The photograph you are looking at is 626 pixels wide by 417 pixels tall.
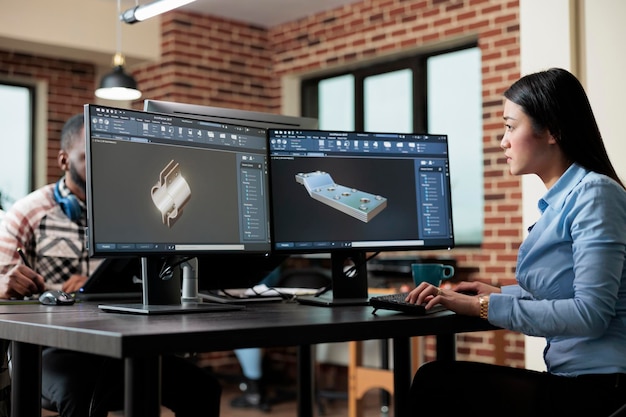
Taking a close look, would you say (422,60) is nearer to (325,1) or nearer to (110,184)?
(325,1)

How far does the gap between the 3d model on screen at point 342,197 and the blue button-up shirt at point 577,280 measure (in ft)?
1.67

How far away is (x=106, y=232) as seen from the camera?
1.85m

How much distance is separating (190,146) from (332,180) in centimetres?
45

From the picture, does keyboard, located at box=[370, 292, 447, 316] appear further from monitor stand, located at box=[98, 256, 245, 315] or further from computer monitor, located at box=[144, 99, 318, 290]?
computer monitor, located at box=[144, 99, 318, 290]

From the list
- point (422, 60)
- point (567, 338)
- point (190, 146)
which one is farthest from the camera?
point (422, 60)

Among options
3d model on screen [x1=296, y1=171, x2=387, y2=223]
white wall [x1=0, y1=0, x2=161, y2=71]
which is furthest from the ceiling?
3d model on screen [x1=296, y1=171, x2=387, y2=223]

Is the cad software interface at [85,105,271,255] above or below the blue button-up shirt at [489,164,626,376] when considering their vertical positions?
above

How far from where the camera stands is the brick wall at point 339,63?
16.3 feet

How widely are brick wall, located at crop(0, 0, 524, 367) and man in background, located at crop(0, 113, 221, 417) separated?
2.70 metres

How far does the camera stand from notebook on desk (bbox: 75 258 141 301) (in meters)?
2.33

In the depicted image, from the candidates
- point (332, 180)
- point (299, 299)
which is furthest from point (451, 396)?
point (332, 180)

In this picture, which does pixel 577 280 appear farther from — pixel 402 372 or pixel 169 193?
pixel 169 193

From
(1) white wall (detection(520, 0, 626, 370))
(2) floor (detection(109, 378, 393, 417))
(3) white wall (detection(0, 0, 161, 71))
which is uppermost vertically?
(3) white wall (detection(0, 0, 161, 71))

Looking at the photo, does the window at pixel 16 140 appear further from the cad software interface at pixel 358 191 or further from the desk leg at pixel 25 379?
the desk leg at pixel 25 379
